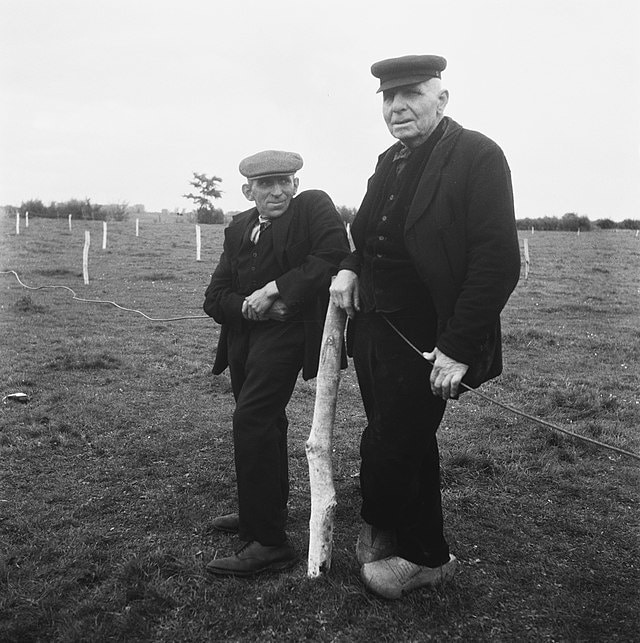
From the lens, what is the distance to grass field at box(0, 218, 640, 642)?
3102 mm

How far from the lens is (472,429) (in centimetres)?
622

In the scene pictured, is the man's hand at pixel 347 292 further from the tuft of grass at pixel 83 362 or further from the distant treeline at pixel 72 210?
the distant treeline at pixel 72 210

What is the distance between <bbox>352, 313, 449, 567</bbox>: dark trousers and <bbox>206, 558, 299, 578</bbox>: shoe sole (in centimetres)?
57

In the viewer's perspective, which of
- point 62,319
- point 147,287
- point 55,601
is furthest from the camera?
point 147,287

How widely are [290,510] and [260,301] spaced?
5.14 feet

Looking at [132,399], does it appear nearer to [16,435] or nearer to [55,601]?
[16,435]

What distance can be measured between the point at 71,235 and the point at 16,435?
27.4 metres

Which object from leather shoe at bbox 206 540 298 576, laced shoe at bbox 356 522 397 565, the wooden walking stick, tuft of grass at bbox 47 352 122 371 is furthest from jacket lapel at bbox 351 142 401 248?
tuft of grass at bbox 47 352 122 371

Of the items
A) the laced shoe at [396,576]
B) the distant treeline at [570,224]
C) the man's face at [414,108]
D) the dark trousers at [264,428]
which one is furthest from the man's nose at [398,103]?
the distant treeline at [570,224]

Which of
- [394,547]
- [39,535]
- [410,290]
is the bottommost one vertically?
[39,535]

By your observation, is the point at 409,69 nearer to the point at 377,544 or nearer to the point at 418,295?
the point at 418,295

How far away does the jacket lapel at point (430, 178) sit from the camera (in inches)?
113

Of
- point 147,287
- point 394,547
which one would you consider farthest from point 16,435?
point 147,287

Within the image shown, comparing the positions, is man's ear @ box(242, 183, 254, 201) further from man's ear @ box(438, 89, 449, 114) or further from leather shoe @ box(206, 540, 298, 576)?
leather shoe @ box(206, 540, 298, 576)
